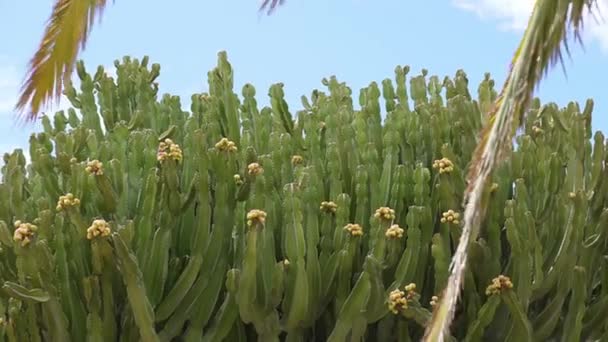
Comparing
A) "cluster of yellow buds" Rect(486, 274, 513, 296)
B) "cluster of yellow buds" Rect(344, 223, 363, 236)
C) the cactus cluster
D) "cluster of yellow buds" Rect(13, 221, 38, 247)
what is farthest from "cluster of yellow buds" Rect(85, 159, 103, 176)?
"cluster of yellow buds" Rect(486, 274, 513, 296)

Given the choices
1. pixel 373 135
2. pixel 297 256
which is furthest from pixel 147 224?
pixel 373 135

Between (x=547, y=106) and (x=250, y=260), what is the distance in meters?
3.17

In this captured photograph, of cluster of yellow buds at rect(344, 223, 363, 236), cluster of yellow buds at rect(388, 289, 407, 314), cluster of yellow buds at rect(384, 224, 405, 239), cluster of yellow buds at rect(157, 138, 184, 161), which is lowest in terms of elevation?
cluster of yellow buds at rect(388, 289, 407, 314)

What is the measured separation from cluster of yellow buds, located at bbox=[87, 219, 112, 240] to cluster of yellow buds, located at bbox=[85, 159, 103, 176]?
17.0 inches

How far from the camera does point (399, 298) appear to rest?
21.4ft

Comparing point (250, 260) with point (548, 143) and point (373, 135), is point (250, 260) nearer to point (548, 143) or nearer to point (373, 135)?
point (373, 135)

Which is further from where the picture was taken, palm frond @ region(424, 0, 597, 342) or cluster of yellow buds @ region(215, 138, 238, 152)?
cluster of yellow buds @ region(215, 138, 238, 152)

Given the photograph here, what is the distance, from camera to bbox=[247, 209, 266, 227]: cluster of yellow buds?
250 inches

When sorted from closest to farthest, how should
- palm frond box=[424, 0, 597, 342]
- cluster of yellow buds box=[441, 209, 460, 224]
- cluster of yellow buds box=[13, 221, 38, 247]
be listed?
palm frond box=[424, 0, 597, 342]
cluster of yellow buds box=[13, 221, 38, 247]
cluster of yellow buds box=[441, 209, 460, 224]

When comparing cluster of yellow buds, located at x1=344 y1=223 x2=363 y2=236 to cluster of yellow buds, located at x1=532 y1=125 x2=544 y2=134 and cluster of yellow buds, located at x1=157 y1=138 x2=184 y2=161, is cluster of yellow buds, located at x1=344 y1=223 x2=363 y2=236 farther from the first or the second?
cluster of yellow buds, located at x1=532 y1=125 x2=544 y2=134

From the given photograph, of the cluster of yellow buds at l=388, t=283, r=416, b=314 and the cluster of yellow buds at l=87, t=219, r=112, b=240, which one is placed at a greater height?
the cluster of yellow buds at l=87, t=219, r=112, b=240

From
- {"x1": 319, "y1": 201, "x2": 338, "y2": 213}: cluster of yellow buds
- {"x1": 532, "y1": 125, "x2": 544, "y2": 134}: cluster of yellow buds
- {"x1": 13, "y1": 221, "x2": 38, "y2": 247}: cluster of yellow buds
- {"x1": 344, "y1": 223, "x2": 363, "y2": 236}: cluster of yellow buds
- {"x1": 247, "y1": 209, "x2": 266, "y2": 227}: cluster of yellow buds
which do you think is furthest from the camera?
{"x1": 532, "y1": 125, "x2": 544, "y2": 134}: cluster of yellow buds

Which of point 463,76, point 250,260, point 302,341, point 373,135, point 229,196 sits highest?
point 463,76

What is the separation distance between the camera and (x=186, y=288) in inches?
258
